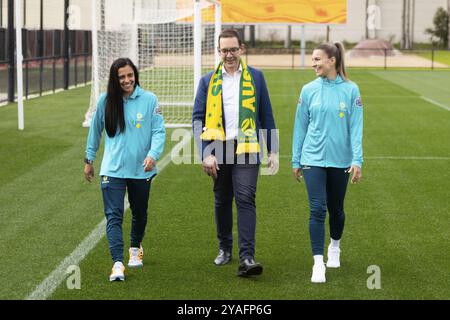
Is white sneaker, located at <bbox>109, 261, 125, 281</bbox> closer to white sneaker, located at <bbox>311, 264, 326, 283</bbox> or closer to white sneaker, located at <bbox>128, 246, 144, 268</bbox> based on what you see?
white sneaker, located at <bbox>128, 246, 144, 268</bbox>

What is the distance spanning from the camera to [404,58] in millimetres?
67562

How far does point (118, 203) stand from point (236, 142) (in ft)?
3.42

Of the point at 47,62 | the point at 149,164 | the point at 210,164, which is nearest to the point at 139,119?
the point at 149,164

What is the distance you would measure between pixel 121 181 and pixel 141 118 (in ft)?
1.70

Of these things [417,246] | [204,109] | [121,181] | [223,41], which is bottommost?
[417,246]

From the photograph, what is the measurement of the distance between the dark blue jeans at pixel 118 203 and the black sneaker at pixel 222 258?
0.72 metres

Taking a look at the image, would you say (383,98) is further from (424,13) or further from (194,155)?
(424,13)

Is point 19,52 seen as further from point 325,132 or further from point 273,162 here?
point 325,132

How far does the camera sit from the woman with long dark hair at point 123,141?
823 cm

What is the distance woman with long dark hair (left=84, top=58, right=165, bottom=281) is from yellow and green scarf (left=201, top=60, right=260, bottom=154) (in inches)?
15.9

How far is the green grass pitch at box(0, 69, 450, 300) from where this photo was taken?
315 inches

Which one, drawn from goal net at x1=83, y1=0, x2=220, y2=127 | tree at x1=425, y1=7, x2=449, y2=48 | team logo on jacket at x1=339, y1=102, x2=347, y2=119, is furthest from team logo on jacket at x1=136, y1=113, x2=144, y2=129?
tree at x1=425, y1=7, x2=449, y2=48

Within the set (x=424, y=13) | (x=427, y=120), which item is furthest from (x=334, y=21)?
(x=424, y=13)

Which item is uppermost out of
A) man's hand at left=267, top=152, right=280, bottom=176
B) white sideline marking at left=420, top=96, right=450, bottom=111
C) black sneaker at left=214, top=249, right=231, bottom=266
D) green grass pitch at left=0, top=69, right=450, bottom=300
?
man's hand at left=267, top=152, right=280, bottom=176
